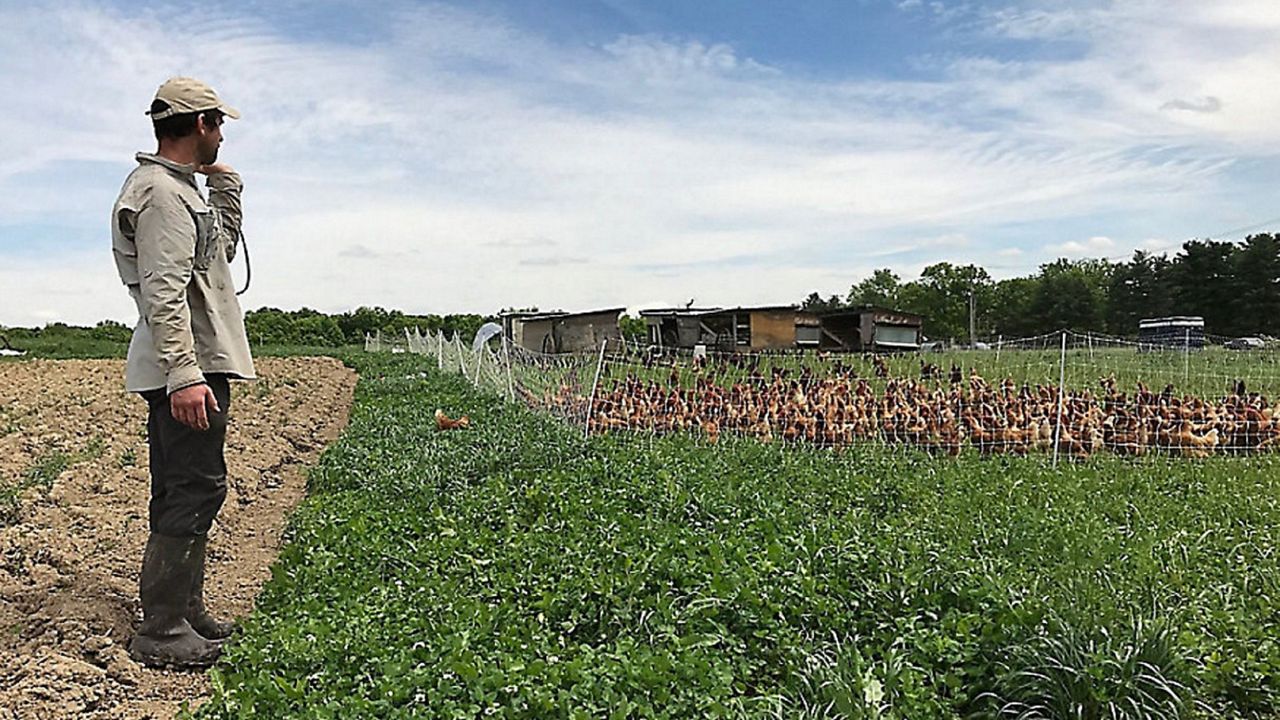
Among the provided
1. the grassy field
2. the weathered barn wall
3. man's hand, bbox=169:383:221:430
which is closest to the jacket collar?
man's hand, bbox=169:383:221:430

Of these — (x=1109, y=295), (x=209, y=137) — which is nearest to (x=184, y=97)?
(x=209, y=137)

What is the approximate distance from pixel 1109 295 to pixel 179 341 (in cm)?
→ 6255

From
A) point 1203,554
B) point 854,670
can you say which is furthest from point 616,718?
point 1203,554

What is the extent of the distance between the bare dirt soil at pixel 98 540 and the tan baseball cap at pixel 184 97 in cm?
Result: 213

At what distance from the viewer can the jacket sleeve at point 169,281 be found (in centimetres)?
370

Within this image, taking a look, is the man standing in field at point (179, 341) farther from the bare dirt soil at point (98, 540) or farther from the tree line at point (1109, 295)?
the tree line at point (1109, 295)

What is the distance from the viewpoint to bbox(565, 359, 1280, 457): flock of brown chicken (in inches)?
376

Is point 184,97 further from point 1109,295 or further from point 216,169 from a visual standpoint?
point 1109,295

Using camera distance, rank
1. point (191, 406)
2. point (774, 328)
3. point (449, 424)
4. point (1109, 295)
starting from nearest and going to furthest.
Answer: point (191, 406) < point (449, 424) < point (774, 328) < point (1109, 295)

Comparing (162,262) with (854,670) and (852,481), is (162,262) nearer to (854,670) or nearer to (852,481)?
(854,670)

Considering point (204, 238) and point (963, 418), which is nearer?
point (204, 238)

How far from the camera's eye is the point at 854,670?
11.2ft

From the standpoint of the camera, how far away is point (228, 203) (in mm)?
4371

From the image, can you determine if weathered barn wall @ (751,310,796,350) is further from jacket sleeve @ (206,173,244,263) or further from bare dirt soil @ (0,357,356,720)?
jacket sleeve @ (206,173,244,263)
